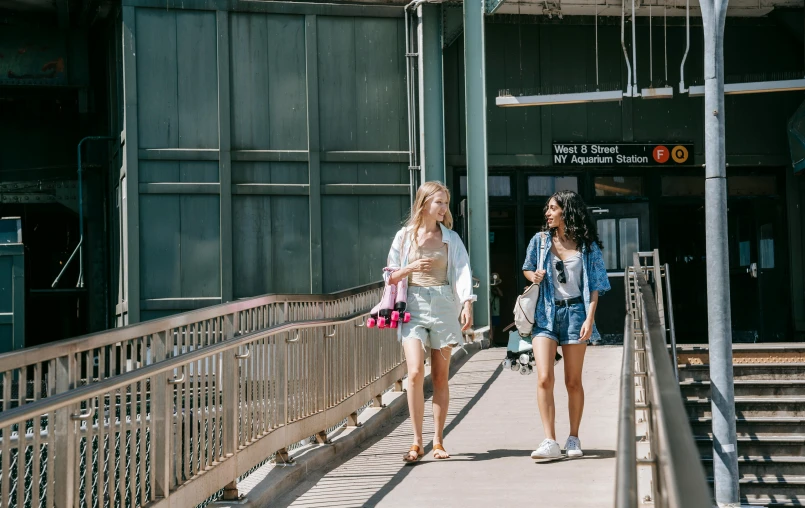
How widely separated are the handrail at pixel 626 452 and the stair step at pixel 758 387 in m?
10.9

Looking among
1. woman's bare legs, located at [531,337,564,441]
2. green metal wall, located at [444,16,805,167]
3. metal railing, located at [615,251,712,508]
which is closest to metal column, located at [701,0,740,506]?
woman's bare legs, located at [531,337,564,441]

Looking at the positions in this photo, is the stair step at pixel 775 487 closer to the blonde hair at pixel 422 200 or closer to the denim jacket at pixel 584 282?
the denim jacket at pixel 584 282

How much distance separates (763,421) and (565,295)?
25.1 feet

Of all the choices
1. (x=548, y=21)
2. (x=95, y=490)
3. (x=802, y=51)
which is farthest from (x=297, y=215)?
(x=95, y=490)

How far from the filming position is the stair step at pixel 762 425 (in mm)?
13555

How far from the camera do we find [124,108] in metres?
16.0

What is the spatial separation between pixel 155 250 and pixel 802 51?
440 inches

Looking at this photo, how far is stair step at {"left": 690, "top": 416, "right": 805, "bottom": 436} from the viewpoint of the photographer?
1355cm

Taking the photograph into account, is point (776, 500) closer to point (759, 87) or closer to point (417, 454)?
point (759, 87)

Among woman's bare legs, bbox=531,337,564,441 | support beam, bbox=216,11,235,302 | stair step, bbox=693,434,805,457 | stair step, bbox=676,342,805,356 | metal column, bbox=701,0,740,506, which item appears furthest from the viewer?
support beam, bbox=216,11,235,302

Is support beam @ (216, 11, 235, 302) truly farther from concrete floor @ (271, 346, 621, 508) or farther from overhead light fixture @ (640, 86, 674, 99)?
concrete floor @ (271, 346, 621, 508)

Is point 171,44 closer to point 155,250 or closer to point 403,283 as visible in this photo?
point 155,250

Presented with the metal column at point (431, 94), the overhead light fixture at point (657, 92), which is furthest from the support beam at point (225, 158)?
the overhead light fixture at point (657, 92)

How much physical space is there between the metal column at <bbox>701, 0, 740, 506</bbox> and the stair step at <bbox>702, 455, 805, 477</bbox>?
12.8 ft
